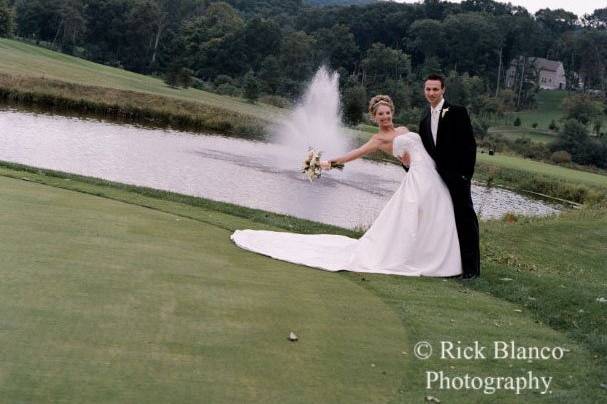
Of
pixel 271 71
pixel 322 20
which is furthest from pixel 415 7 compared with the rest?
pixel 271 71

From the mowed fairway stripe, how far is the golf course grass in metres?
0.01

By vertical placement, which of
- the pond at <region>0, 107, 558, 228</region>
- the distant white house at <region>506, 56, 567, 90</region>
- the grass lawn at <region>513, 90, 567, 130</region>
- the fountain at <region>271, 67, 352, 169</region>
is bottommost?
the pond at <region>0, 107, 558, 228</region>

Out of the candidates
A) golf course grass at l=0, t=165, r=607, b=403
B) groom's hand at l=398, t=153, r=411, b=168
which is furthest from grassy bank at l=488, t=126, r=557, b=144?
golf course grass at l=0, t=165, r=607, b=403

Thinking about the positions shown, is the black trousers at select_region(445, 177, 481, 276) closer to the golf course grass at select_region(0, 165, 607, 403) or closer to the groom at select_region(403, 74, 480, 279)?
the groom at select_region(403, 74, 480, 279)

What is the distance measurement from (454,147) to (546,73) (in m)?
133

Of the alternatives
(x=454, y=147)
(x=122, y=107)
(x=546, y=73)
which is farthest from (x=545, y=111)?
(x=454, y=147)

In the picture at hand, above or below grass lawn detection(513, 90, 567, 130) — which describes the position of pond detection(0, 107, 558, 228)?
below

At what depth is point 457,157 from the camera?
9.35 m

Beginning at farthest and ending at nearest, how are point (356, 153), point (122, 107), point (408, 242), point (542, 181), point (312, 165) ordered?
point (122, 107), point (542, 181), point (312, 165), point (356, 153), point (408, 242)

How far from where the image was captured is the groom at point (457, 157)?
9148mm

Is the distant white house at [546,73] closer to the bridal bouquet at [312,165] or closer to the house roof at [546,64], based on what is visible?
the house roof at [546,64]

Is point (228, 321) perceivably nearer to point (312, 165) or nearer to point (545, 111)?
point (312, 165)

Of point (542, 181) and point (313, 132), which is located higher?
point (313, 132)

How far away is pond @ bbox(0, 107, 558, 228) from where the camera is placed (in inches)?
861
